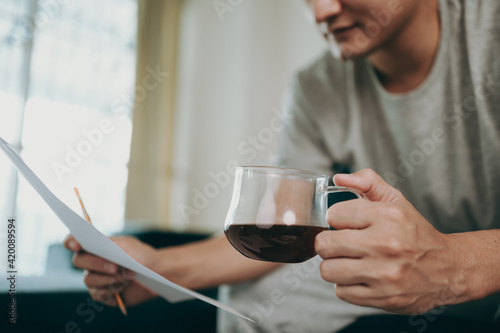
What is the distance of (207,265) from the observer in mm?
1050

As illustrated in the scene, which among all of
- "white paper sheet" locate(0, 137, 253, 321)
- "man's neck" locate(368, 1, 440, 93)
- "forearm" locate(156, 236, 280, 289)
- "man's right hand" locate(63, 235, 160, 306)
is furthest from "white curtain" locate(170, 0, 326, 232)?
"white paper sheet" locate(0, 137, 253, 321)

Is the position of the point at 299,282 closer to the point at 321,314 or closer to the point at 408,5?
the point at 321,314

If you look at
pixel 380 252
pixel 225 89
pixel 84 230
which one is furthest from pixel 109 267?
pixel 225 89

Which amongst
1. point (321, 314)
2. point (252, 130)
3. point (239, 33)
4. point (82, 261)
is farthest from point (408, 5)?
point (239, 33)

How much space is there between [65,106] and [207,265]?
3044 millimetres

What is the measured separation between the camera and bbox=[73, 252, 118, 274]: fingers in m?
0.80

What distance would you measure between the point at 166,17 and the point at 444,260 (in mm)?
4391

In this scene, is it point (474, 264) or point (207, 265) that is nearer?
point (474, 264)

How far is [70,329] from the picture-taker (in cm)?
95

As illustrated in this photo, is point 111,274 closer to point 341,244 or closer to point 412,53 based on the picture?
point 341,244

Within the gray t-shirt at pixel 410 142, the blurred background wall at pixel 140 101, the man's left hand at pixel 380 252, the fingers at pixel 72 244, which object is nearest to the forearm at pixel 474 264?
the man's left hand at pixel 380 252

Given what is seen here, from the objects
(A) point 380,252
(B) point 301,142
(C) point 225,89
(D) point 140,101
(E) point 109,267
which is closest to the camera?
(A) point 380,252

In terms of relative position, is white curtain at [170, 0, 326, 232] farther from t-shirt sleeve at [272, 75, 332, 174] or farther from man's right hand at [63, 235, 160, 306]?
man's right hand at [63, 235, 160, 306]

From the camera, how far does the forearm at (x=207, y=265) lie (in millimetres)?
998
